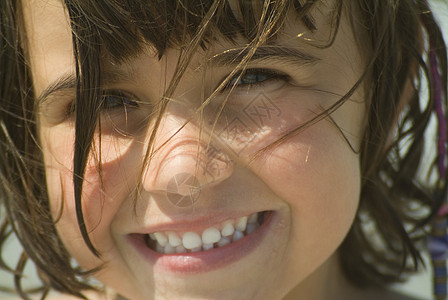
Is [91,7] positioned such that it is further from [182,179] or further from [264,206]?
[264,206]

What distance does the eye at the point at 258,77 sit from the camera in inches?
46.3

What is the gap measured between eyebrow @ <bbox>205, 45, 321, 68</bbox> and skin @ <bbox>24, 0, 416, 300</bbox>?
0.03ft

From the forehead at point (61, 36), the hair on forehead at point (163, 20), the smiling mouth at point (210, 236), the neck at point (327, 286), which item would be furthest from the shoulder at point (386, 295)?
the hair on forehead at point (163, 20)

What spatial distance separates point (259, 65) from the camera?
45.2 inches

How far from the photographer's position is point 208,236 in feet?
4.13

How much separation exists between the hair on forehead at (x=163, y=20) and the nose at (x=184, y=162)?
0.49 feet

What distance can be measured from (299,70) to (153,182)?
0.34 metres

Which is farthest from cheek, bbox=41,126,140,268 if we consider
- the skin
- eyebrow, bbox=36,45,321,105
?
eyebrow, bbox=36,45,321,105

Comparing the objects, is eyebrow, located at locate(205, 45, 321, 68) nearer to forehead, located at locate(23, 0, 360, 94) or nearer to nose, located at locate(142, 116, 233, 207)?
forehead, located at locate(23, 0, 360, 94)

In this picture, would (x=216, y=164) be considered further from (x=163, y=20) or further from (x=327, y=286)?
(x=327, y=286)

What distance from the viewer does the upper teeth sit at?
1256 mm

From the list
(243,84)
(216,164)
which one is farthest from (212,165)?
(243,84)

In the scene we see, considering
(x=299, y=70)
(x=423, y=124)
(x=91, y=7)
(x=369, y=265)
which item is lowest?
(x=369, y=265)

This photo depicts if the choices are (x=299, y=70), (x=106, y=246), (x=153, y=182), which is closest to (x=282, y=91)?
(x=299, y=70)
